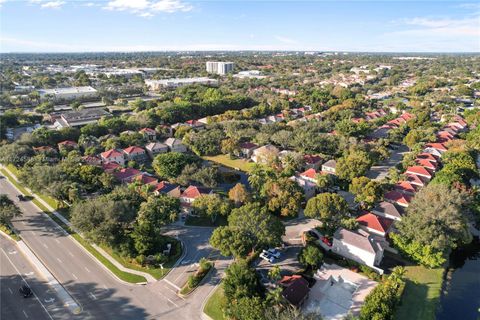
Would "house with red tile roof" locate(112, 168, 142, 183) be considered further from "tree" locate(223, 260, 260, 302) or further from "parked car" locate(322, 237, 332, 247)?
"parked car" locate(322, 237, 332, 247)

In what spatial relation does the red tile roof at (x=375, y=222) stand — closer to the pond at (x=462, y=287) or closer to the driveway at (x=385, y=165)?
the pond at (x=462, y=287)

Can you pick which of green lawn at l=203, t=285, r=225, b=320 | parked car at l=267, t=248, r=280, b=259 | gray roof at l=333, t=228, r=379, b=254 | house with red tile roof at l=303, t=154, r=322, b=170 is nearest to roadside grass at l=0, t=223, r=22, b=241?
green lawn at l=203, t=285, r=225, b=320

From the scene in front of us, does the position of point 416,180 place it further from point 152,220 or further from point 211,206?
point 152,220

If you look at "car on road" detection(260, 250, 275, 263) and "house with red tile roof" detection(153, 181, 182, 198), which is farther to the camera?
"house with red tile roof" detection(153, 181, 182, 198)

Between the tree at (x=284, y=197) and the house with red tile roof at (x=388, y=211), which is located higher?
the tree at (x=284, y=197)

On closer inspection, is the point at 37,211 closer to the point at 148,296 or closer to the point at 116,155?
the point at 116,155

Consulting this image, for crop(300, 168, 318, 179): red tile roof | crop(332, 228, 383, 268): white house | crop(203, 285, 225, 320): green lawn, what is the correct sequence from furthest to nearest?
crop(300, 168, 318, 179): red tile roof
crop(332, 228, 383, 268): white house
crop(203, 285, 225, 320): green lawn

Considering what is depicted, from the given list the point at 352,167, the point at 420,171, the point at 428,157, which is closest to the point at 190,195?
the point at 352,167

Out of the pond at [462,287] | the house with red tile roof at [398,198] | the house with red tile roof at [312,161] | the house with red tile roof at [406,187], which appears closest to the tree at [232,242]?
the pond at [462,287]
